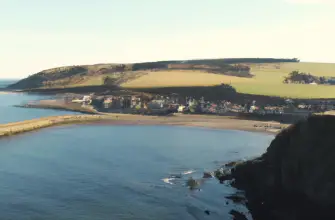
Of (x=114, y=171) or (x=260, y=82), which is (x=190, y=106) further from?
(x=114, y=171)

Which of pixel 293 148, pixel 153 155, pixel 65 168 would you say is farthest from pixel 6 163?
pixel 293 148

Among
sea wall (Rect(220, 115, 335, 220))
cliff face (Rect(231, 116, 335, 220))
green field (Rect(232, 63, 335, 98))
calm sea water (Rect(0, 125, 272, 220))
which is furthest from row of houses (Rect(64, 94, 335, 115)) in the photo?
cliff face (Rect(231, 116, 335, 220))

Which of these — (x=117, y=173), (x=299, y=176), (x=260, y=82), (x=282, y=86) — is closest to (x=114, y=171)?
(x=117, y=173)

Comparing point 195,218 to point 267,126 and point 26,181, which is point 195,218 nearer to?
point 26,181

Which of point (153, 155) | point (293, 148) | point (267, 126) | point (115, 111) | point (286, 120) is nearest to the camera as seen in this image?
point (293, 148)

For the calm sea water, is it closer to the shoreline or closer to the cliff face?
the cliff face

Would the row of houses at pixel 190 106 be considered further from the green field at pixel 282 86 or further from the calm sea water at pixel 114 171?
the calm sea water at pixel 114 171

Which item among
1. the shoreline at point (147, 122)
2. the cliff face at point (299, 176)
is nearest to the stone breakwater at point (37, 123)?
the shoreline at point (147, 122)
